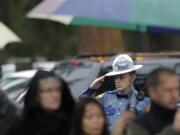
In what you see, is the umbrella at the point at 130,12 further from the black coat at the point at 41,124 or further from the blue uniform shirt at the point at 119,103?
the black coat at the point at 41,124

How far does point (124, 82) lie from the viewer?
7477mm

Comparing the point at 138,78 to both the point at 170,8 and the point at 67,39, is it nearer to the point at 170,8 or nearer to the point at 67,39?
the point at 170,8

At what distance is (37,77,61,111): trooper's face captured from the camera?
18.7ft

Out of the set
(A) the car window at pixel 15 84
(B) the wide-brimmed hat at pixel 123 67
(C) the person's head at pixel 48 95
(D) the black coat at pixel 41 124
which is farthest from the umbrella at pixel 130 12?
(D) the black coat at pixel 41 124

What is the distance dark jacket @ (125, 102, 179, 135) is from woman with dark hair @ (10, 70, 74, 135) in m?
0.62

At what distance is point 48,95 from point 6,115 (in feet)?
2.32

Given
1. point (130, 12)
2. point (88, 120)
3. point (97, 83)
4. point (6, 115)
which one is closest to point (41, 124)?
point (88, 120)

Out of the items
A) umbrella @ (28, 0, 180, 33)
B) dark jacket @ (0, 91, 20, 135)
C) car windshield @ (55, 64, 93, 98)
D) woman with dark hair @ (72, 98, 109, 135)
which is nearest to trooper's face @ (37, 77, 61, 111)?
woman with dark hair @ (72, 98, 109, 135)

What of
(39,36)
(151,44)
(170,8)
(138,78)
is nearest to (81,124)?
(138,78)

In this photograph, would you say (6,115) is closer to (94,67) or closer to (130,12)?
(94,67)

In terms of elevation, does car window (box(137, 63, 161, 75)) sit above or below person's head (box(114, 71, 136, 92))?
below

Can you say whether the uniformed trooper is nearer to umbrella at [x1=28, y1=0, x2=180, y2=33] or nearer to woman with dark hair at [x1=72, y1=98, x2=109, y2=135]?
woman with dark hair at [x1=72, y1=98, x2=109, y2=135]

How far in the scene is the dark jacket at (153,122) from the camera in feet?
17.1

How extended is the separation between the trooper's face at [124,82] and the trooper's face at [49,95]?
5.56 ft
